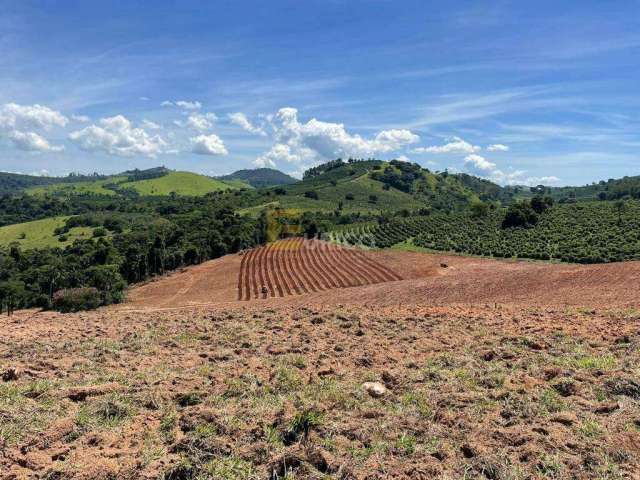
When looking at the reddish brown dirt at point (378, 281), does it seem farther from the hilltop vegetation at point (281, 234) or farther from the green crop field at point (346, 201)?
the green crop field at point (346, 201)

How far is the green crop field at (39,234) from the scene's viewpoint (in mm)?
131625

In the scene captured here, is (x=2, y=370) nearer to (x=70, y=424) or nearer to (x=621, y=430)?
(x=70, y=424)

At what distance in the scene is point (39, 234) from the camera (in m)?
145

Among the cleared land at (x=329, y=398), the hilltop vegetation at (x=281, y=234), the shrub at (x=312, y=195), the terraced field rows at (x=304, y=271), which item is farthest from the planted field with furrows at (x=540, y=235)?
the shrub at (x=312, y=195)

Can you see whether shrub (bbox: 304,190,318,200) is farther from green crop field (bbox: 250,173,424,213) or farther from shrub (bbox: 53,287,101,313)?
shrub (bbox: 53,287,101,313)

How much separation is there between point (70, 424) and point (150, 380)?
2.57 meters

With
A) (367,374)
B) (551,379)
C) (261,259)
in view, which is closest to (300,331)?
(367,374)

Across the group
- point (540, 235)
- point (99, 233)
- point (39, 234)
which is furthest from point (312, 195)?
point (540, 235)

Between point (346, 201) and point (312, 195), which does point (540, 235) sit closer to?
point (346, 201)

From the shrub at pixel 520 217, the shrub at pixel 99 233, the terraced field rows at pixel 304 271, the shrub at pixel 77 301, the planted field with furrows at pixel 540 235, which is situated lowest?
the shrub at pixel 77 301

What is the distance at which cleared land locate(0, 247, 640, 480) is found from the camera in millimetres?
6785

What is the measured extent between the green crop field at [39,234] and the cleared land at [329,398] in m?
134

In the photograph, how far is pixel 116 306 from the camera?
49.3 metres

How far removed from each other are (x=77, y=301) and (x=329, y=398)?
48.5 m
